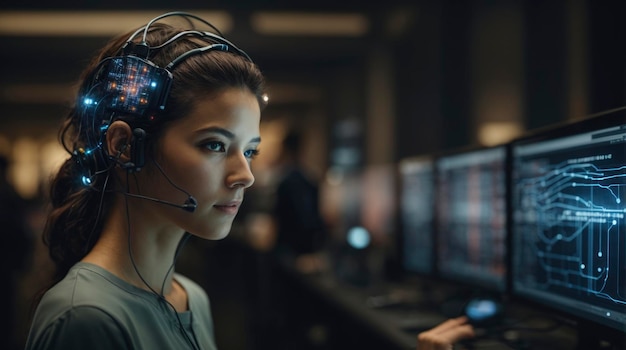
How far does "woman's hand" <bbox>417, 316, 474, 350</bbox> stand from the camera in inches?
45.9

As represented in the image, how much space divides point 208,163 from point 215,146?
0.12ft

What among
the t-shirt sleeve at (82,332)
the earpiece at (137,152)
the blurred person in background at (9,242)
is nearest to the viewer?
the t-shirt sleeve at (82,332)

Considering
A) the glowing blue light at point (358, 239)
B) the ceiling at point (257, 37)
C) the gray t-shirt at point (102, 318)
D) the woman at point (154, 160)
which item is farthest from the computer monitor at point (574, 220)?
the ceiling at point (257, 37)

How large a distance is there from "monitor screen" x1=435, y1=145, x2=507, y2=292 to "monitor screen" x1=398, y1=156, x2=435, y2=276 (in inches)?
2.9

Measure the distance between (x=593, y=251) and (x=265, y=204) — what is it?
629 centimetres

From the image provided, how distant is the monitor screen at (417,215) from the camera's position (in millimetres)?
2225

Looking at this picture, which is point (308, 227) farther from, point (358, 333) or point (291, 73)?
point (291, 73)

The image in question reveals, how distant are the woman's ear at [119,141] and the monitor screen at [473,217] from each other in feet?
3.38

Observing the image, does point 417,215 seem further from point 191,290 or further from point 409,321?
point 191,290

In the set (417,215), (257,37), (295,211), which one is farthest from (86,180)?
(257,37)

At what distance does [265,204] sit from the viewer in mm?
7336

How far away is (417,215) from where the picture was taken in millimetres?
2361

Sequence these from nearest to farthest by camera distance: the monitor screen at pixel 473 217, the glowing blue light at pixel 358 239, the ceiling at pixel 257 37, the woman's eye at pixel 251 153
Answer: the woman's eye at pixel 251 153
the monitor screen at pixel 473 217
the glowing blue light at pixel 358 239
the ceiling at pixel 257 37

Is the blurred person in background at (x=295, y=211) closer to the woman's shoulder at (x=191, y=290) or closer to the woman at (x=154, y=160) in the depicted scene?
the woman's shoulder at (x=191, y=290)
